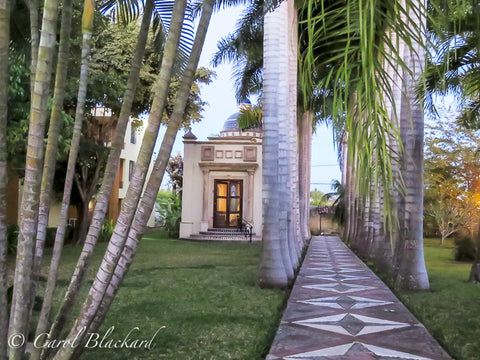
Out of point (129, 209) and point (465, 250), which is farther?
point (465, 250)

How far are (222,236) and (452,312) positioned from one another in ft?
63.5

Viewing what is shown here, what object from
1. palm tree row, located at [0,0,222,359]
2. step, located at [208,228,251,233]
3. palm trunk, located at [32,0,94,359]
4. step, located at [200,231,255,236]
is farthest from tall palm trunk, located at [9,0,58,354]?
step, located at [208,228,251,233]

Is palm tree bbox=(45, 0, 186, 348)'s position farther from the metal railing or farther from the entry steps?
the metal railing

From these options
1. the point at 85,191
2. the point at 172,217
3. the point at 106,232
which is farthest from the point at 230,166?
the point at 85,191

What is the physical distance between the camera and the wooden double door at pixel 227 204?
2848 cm

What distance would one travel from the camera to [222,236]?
26.6 metres

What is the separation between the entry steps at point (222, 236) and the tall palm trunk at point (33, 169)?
22.8 m

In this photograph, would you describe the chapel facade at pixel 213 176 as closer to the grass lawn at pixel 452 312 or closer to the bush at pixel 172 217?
the bush at pixel 172 217

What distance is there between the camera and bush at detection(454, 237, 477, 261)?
705 inches

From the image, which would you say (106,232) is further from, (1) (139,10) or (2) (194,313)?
(1) (139,10)

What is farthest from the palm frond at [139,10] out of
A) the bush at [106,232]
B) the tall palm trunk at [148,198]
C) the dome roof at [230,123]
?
the dome roof at [230,123]

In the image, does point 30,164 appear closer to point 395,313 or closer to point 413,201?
point 395,313

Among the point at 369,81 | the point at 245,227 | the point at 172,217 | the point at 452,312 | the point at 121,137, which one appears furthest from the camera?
the point at 172,217

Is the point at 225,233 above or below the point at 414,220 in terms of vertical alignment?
below
